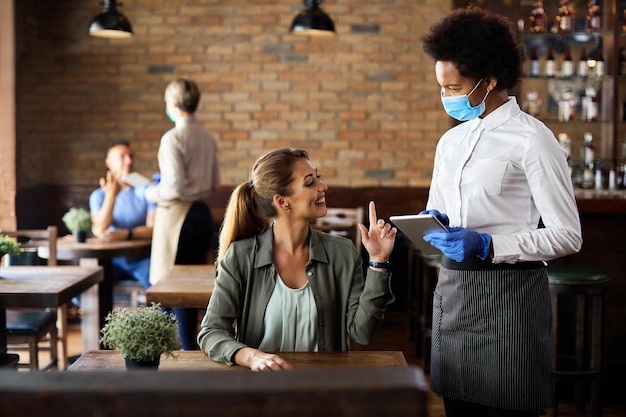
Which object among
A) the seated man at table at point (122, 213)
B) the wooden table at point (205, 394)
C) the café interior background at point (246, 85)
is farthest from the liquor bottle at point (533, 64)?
the wooden table at point (205, 394)

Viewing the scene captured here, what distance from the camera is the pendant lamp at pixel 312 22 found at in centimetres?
591

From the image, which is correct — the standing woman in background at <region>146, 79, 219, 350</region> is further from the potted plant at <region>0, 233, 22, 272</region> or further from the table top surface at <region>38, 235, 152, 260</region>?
the potted plant at <region>0, 233, 22, 272</region>

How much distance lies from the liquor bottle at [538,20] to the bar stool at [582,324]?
181cm

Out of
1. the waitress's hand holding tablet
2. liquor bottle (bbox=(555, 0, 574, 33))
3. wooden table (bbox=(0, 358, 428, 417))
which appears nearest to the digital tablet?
the waitress's hand holding tablet

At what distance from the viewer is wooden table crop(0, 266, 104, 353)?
3.53 meters

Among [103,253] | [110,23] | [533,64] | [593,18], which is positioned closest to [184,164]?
[103,253]

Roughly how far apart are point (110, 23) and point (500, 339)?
4.41 meters

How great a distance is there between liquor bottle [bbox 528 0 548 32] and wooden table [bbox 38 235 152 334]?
9.27ft

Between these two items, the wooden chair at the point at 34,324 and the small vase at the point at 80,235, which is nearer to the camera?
the wooden chair at the point at 34,324

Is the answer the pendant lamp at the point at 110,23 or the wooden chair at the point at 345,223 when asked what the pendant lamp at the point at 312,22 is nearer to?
the pendant lamp at the point at 110,23

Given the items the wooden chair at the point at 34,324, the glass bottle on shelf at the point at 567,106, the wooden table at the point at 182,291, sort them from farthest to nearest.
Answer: the glass bottle on shelf at the point at 567,106 < the wooden chair at the point at 34,324 < the wooden table at the point at 182,291

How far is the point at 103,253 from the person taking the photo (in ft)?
16.5

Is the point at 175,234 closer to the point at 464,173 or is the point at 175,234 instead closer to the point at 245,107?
the point at 245,107

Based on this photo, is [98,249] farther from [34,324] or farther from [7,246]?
[7,246]
